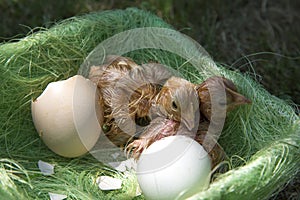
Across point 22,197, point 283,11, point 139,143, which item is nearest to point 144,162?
point 139,143

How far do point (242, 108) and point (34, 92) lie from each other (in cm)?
41

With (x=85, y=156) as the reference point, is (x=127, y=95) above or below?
above

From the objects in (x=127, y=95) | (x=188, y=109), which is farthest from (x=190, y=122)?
(x=127, y=95)

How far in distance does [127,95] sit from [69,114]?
122 mm

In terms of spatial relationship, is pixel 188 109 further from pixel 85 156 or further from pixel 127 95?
pixel 85 156

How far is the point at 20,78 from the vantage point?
1259mm

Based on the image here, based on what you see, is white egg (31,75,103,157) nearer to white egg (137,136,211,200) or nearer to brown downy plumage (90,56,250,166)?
brown downy plumage (90,56,250,166)

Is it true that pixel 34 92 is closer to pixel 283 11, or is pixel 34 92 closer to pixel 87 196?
pixel 87 196

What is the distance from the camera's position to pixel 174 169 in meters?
1.03

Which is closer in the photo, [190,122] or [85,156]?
[190,122]

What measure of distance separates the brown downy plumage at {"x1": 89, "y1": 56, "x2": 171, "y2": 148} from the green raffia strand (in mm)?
80

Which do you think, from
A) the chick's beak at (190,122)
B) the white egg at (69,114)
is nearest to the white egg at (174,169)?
the chick's beak at (190,122)

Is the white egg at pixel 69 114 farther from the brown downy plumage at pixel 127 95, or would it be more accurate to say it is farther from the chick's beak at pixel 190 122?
the chick's beak at pixel 190 122

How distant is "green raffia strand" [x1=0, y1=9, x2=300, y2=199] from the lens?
3.58 ft
